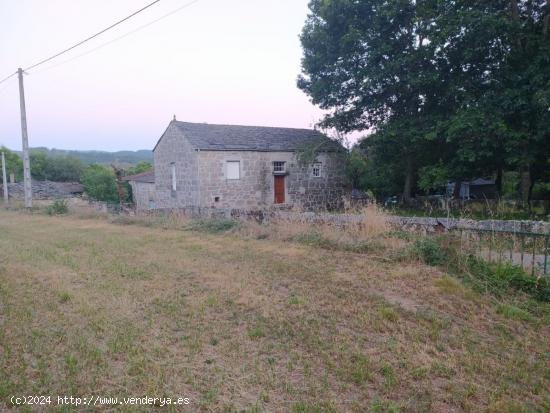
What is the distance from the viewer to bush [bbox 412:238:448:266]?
6878mm

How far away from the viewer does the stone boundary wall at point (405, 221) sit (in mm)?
7926

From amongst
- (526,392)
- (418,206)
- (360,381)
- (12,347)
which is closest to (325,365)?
(360,381)

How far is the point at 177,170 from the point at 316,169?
8.36 metres

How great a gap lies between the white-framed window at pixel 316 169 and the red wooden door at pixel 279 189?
7.10 ft

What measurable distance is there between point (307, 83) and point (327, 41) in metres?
2.87

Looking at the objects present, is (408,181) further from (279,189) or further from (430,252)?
(430,252)

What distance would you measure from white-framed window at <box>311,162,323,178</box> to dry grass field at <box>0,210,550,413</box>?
1539 cm

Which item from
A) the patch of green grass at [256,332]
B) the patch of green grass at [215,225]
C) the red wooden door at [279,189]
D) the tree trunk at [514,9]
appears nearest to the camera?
the patch of green grass at [256,332]

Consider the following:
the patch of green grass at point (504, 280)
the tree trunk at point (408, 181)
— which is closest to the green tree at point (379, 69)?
the tree trunk at point (408, 181)

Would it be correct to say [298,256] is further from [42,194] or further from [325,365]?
[42,194]

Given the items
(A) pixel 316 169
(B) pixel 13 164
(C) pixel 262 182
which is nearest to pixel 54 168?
(B) pixel 13 164

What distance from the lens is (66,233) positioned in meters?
12.6

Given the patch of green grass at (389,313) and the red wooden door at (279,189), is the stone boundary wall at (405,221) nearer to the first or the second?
the patch of green grass at (389,313)

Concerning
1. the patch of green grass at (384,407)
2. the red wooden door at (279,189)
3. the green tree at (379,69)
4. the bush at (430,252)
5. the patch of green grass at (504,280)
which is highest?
the green tree at (379,69)
